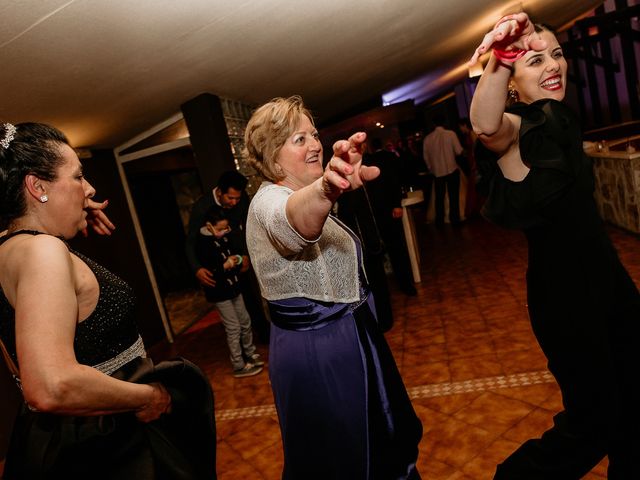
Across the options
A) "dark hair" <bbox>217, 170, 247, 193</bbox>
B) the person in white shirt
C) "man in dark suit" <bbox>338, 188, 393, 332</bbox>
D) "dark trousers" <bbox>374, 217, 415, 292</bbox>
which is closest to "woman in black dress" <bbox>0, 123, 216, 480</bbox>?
"dark hair" <bbox>217, 170, 247, 193</bbox>

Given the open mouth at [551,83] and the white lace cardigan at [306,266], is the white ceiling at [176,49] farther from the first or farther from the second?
the white lace cardigan at [306,266]

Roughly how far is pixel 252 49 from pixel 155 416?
292 cm

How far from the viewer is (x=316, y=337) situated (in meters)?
1.43

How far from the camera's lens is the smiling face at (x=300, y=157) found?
4.73 feet

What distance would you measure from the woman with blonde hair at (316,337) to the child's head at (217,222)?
2163mm

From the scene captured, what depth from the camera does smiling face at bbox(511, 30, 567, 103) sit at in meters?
1.43

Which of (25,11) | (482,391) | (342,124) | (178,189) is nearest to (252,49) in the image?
(25,11)

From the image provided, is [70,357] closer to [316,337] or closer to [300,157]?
[316,337]

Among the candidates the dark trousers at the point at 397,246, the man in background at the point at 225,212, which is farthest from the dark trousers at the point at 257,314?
the dark trousers at the point at 397,246

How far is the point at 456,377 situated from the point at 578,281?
1754 millimetres

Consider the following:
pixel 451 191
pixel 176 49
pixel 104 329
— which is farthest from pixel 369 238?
pixel 451 191

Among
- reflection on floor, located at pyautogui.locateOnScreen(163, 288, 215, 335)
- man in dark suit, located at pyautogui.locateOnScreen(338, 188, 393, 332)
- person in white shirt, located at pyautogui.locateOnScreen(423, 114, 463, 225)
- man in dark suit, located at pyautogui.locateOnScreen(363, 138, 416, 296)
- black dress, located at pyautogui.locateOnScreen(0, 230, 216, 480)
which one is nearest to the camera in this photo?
black dress, located at pyautogui.locateOnScreen(0, 230, 216, 480)

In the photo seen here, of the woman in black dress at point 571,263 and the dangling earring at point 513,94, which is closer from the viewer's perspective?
the woman in black dress at point 571,263

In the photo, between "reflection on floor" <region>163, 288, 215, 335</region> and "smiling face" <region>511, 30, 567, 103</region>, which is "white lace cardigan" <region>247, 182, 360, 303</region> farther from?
"reflection on floor" <region>163, 288, 215, 335</region>
